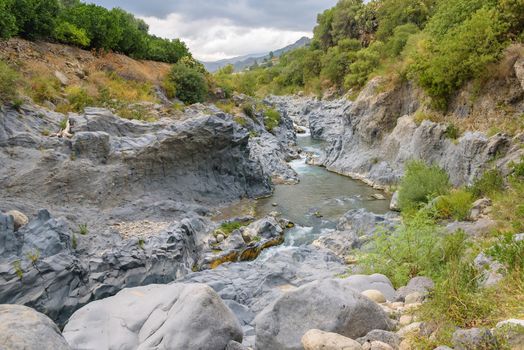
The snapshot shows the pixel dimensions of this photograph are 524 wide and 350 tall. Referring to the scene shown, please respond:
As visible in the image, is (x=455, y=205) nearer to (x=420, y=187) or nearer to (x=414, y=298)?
(x=420, y=187)

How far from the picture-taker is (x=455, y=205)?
12.6 m

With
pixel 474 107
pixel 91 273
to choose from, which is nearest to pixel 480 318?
pixel 91 273

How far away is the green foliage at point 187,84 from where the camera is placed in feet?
89.9

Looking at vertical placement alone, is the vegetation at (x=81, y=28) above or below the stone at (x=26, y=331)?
above

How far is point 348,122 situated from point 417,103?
19.6 ft

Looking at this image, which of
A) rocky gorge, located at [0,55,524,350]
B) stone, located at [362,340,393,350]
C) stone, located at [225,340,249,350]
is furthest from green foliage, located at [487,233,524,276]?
stone, located at [225,340,249,350]

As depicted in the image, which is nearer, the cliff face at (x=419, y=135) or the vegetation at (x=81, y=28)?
the cliff face at (x=419, y=135)

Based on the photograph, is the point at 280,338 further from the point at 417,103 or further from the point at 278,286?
the point at 417,103

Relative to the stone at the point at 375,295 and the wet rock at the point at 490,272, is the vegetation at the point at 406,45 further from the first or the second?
the stone at the point at 375,295

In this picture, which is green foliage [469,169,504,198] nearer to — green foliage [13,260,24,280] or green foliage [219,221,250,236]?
green foliage [219,221,250,236]

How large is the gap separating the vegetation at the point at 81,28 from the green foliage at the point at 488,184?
21.1 meters

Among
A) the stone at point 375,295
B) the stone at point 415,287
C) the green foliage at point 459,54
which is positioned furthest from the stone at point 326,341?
the green foliage at point 459,54

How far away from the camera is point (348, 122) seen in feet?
89.1

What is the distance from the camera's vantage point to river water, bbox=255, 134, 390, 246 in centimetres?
1520
